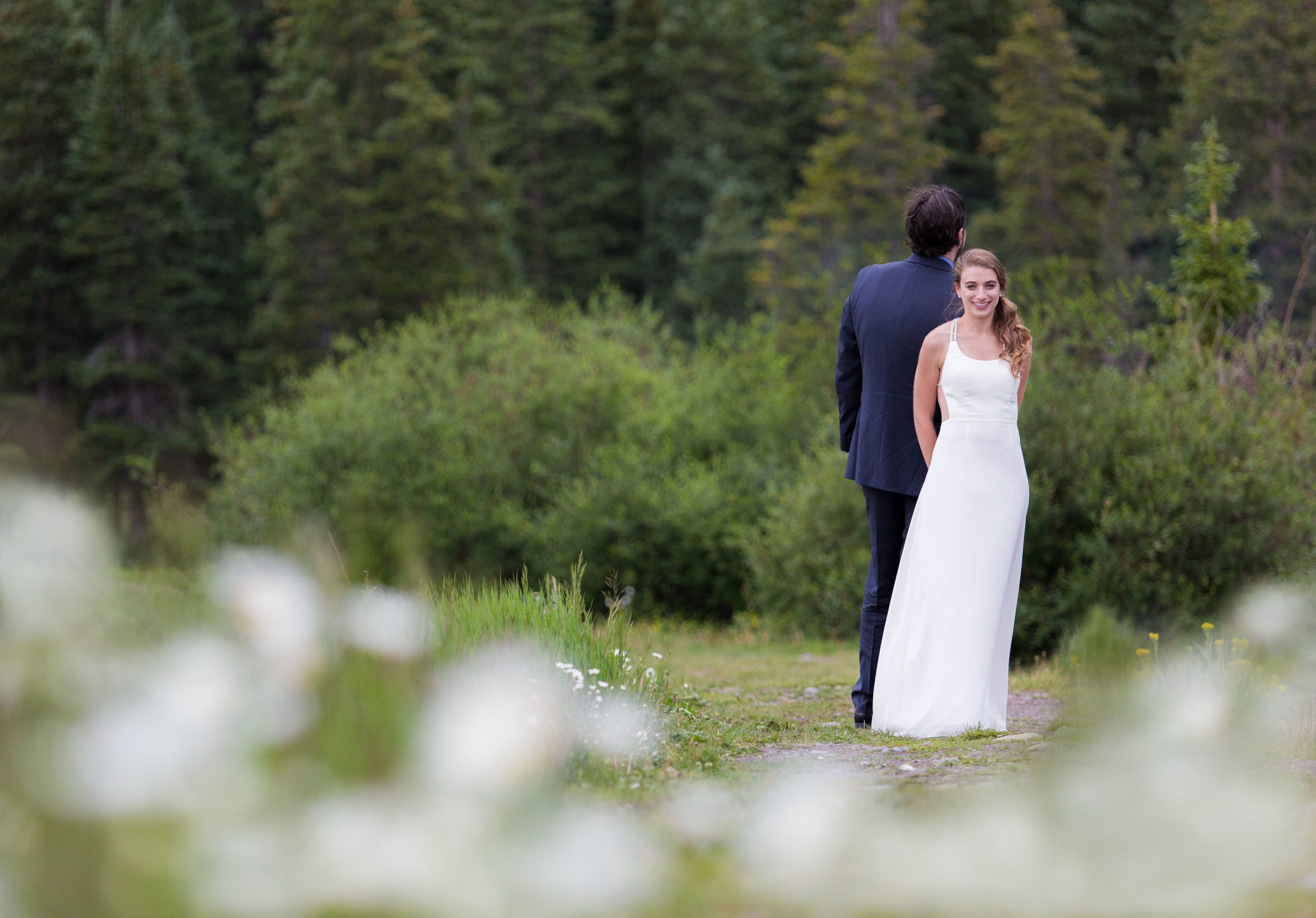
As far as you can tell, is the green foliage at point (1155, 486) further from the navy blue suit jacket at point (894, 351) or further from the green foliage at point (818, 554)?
the navy blue suit jacket at point (894, 351)

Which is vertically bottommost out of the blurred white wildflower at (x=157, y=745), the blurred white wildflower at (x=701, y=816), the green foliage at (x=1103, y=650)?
the green foliage at (x=1103, y=650)

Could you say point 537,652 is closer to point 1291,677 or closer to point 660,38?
point 1291,677

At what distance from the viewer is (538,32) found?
145ft

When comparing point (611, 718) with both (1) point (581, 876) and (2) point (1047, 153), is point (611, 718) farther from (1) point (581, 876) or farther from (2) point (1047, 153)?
(2) point (1047, 153)

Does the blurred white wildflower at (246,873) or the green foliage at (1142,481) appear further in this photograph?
the green foliage at (1142,481)

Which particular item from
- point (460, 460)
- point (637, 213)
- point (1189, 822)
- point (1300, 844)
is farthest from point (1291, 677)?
point (637, 213)

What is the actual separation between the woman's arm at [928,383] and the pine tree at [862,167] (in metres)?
30.5

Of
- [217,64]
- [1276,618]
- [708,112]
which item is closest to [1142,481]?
[1276,618]

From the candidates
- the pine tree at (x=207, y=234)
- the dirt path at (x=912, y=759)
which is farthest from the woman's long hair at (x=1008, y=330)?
the pine tree at (x=207, y=234)

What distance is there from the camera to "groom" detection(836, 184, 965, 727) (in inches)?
212

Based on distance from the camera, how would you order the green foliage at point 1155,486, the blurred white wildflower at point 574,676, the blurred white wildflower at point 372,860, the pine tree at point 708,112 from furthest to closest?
the pine tree at point 708,112 < the green foliage at point 1155,486 < the blurred white wildflower at point 574,676 < the blurred white wildflower at point 372,860

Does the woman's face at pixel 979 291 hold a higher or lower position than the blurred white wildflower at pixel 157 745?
higher

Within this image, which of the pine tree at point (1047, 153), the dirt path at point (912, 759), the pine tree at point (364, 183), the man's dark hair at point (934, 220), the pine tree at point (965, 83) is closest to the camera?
the dirt path at point (912, 759)

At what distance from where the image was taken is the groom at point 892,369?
538 centimetres
